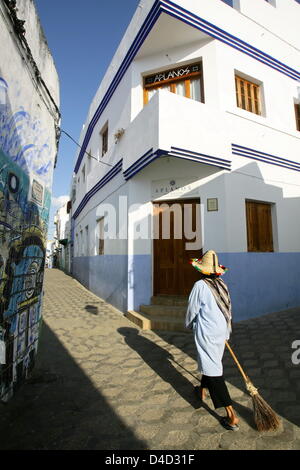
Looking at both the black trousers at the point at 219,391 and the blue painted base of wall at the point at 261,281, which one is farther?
the blue painted base of wall at the point at 261,281

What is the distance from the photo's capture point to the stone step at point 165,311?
18.4ft

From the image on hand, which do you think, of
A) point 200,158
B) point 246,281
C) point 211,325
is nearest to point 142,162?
point 200,158

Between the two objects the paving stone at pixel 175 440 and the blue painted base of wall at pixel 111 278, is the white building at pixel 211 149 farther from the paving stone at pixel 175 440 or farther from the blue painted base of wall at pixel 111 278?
the paving stone at pixel 175 440

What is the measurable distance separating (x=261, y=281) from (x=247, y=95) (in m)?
4.92

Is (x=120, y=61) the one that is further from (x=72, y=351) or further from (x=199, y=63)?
(x=72, y=351)

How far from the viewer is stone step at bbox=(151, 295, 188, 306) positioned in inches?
231

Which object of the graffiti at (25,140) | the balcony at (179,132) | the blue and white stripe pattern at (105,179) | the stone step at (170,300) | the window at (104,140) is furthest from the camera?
the window at (104,140)

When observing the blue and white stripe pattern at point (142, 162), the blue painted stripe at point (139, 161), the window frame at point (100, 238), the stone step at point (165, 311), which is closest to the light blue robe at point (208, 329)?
the stone step at point (165, 311)

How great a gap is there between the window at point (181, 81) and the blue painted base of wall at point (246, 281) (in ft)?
13.8

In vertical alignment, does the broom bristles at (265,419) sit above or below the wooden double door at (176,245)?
below

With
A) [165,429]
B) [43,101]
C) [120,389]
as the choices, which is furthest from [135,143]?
[165,429]

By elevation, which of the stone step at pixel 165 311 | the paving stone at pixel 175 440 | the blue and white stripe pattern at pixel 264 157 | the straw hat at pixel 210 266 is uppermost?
the blue and white stripe pattern at pixel 264 157

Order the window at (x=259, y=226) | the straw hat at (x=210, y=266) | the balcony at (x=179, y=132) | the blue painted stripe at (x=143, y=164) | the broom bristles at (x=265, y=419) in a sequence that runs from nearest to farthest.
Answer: the broom bristles at (x=265, y=419) → the straw hat at (x=210, y=266) → the balcony at (x=179, y=132) → the blue painted stripe at (x=143, y=164) → the window at (x=259, y=226)
